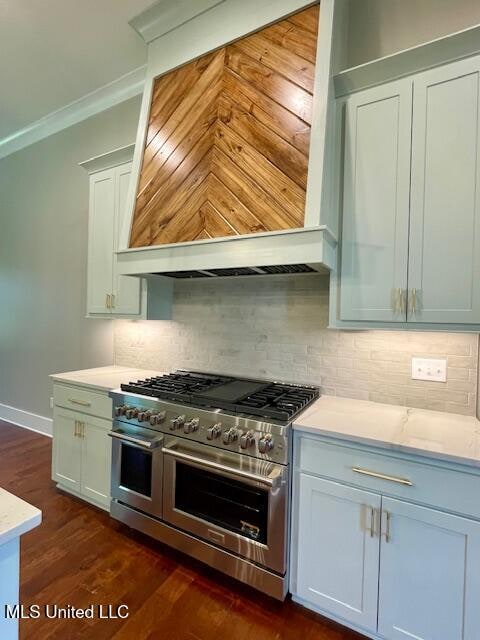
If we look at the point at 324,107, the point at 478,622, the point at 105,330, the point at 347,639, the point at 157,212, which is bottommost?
the point at 347,639

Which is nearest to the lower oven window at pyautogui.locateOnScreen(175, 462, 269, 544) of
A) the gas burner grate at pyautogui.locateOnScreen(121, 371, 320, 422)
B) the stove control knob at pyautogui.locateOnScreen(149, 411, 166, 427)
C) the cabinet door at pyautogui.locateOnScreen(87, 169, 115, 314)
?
the stove control knob at pyautogui.locateOnScreen(149, 411, 166, 427)

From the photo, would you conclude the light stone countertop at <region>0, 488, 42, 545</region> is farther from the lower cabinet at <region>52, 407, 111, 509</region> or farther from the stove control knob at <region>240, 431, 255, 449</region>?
the lower cabinet at <region>52, 407, 111, 509</region>

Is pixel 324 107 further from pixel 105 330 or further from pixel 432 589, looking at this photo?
pixel 105 330

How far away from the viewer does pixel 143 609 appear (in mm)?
1589

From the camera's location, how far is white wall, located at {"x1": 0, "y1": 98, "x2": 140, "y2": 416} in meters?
3.33

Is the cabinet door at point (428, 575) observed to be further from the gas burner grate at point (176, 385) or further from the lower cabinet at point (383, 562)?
the gas burner grate at point (176, 385)

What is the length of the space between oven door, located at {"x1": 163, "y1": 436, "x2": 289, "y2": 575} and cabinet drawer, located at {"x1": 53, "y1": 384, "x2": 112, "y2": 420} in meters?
0.61

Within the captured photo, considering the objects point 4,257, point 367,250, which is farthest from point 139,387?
point 4,257

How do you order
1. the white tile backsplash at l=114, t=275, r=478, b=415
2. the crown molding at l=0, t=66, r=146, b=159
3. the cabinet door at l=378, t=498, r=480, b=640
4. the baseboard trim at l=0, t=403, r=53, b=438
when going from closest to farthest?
1. the cabinet door at l=378, t=498, r=480, b=640
2. the white tile backsplash at l=114, t=275, r=478, b=415
3. the crown molding at l=0, t=66, r=146, b=159
4. the baseboard trim at l=0, t=403, r=53, b=438

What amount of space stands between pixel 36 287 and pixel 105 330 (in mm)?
1365

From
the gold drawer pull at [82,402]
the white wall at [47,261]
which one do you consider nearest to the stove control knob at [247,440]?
the gold drawer pull at [82,402]

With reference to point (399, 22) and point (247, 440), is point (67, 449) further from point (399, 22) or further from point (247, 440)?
point (399, 22)

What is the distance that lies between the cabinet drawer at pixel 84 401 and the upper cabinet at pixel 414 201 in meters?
1.70

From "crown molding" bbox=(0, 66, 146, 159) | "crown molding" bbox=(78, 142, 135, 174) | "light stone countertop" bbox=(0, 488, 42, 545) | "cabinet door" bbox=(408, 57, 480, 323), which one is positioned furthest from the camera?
"crown molding" bbox=(0, 66, 146, 159)
